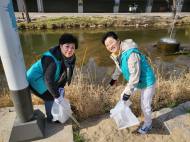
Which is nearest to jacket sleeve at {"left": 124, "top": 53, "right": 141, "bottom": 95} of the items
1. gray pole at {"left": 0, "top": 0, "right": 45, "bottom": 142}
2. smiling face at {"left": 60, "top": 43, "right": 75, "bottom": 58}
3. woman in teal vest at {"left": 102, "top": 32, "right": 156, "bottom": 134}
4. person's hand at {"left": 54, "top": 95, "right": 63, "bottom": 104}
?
woman in teal vest at {"left": 102, "top": 32, "right": 156, "bottom": 134}

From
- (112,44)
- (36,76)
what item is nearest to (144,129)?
(112,44)

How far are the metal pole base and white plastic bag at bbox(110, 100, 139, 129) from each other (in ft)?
3.53

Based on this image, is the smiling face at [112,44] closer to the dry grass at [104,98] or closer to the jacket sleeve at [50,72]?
the jacket sleeve at [50,72]

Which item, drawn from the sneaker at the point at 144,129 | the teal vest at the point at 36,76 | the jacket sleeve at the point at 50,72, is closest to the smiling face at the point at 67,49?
the jacket sleeve at the point at 50,72

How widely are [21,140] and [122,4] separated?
2524cm

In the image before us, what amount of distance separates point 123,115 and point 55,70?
1.13 metres

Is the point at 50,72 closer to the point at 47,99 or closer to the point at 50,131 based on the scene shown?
the point at 47,99

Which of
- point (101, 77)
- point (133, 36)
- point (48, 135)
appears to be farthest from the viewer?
point (133, 36)

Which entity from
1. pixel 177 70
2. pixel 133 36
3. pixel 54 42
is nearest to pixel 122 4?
pixel 133 36

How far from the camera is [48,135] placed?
11.3ft

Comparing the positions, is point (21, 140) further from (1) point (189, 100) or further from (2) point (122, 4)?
(2) point (122, 4)

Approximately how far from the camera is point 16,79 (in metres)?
2.96

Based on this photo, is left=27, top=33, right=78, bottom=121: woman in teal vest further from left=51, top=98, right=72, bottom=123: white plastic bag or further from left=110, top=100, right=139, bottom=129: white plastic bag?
left=110, top=100, right=139, bottom=129: white plastic bag

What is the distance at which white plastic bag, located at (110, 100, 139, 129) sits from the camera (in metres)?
3.28
